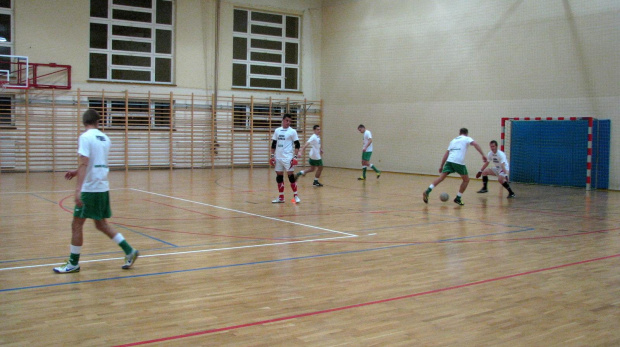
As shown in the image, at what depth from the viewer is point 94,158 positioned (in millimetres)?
6020

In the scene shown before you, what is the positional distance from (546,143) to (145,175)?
13.5 meters

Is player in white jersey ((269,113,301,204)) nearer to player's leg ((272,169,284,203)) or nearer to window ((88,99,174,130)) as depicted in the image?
player's leg ((272,169,284,203))

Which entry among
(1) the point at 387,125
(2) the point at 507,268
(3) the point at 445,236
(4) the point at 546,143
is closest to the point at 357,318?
(2) the point at 507,268

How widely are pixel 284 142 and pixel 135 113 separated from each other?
41.0 ft

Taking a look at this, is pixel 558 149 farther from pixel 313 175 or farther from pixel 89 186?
pixel 89 186

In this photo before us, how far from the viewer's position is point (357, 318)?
15.4 ft

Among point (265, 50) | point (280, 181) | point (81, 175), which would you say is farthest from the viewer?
point (265, 50)

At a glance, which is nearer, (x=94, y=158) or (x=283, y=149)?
(x=94, y=158)

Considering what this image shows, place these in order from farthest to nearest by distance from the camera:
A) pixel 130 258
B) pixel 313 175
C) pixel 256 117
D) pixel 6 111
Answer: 1. pixel 256 117
2. pixel 313 175
3. pixel 6 111
4. pixel 130 258

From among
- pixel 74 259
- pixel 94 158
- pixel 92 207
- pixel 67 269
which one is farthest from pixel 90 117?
pixel 67 269

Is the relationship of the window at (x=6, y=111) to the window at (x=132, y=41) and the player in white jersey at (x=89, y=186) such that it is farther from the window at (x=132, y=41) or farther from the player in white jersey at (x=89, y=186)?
the player in white jersey at (x=89, y=186)

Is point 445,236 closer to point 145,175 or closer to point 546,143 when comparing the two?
point 546,143

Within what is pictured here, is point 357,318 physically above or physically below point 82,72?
below

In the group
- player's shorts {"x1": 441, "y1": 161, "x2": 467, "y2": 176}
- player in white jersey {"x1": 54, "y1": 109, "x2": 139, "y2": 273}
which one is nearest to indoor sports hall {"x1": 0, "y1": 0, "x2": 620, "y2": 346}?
player in white jersey {"x1": 54, "y1": 109, "x2": 139, "y2": 273}
